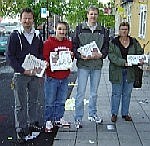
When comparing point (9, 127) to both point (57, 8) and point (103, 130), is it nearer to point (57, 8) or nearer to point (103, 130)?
point (103, 130)

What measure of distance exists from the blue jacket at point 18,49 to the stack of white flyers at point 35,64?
6 cm

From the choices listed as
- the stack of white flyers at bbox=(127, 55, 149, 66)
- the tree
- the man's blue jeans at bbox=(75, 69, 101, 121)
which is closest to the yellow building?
the tree

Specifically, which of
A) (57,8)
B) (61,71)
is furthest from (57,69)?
(57,8)

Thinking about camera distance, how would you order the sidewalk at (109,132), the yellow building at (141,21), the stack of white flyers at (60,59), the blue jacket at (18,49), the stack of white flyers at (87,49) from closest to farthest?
the blue jacket at (18,49)
the sidewalk at (109,132)
the stack of white flyers at (60,59)
the stack of white flyers at (87,49)
the yellow building at (141,21)

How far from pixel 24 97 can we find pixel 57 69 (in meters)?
0.80

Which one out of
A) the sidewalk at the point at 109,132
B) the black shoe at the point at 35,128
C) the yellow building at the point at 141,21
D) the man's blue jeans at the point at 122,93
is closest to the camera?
the sidewalk at the point at 109,132

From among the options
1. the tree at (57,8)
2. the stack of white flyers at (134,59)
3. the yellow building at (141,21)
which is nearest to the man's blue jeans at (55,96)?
the stack of white flyers at (134,59)

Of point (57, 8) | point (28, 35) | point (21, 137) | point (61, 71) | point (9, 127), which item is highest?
point (57, 8)

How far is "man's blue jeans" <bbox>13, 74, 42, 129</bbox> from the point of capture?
253 inches

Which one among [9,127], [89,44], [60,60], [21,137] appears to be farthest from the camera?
[9,127]

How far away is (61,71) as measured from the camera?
274 inches

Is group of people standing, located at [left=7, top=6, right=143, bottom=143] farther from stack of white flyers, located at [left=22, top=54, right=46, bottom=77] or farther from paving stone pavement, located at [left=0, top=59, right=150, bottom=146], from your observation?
paving stone pavement, located at [left=0, top=59, right=150, bottom=146]

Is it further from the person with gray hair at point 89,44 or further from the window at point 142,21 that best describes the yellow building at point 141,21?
the person with gray hair at point 89,44

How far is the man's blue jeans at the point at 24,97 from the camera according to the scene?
21.1 ft
